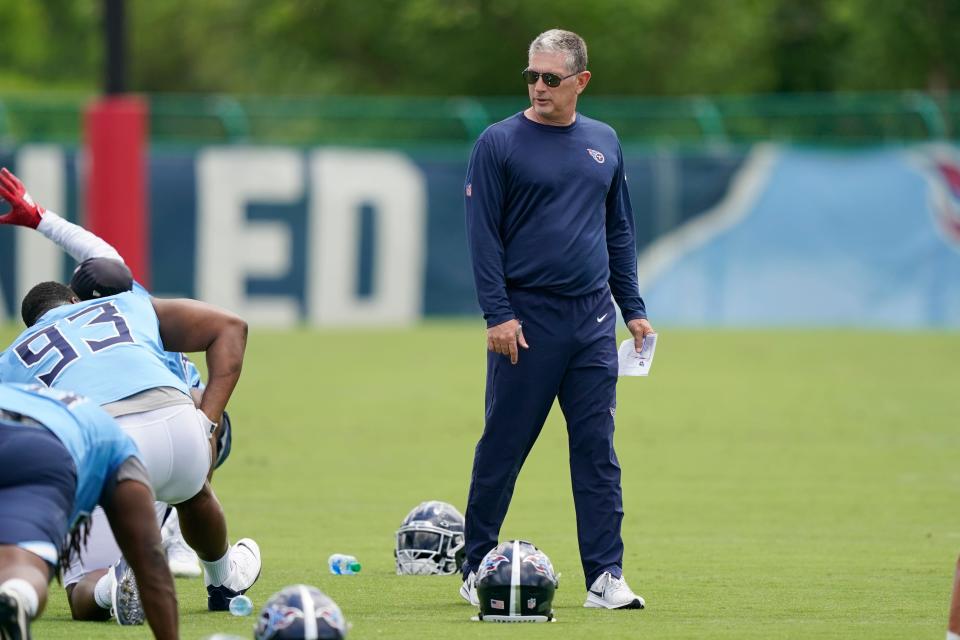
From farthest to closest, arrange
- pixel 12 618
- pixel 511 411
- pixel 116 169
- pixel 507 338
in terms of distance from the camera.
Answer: pixel 116 169 < pixel 511 411 < pixel 507 338 < pixel 12 618

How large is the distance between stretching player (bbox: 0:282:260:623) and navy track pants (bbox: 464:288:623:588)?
1260 mm

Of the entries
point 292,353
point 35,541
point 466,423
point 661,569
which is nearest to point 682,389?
point 466,423

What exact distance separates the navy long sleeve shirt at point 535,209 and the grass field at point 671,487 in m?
1.50

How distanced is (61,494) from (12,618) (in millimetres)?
488

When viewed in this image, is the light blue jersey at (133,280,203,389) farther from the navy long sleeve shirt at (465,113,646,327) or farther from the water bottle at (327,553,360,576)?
the navy long sleeve shirt at (465,113,646,327)

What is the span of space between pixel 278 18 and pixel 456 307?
1409 cm

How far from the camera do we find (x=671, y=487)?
12188mm

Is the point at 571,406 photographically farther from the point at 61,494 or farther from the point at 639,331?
the point at 61,494

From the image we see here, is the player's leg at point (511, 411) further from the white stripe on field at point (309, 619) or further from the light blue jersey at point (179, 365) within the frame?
the white stripe on field at point (309, 619)

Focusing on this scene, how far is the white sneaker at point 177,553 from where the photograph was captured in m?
8.62

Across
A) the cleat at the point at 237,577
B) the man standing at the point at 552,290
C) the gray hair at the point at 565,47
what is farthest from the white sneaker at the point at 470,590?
the gray hair at the point at 565,47

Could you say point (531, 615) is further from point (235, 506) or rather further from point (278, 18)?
point (278, 18)

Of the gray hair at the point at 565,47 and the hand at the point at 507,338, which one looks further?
the gray hair at the point at 565,47

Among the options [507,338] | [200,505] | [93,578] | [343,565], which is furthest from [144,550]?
[343,565]
